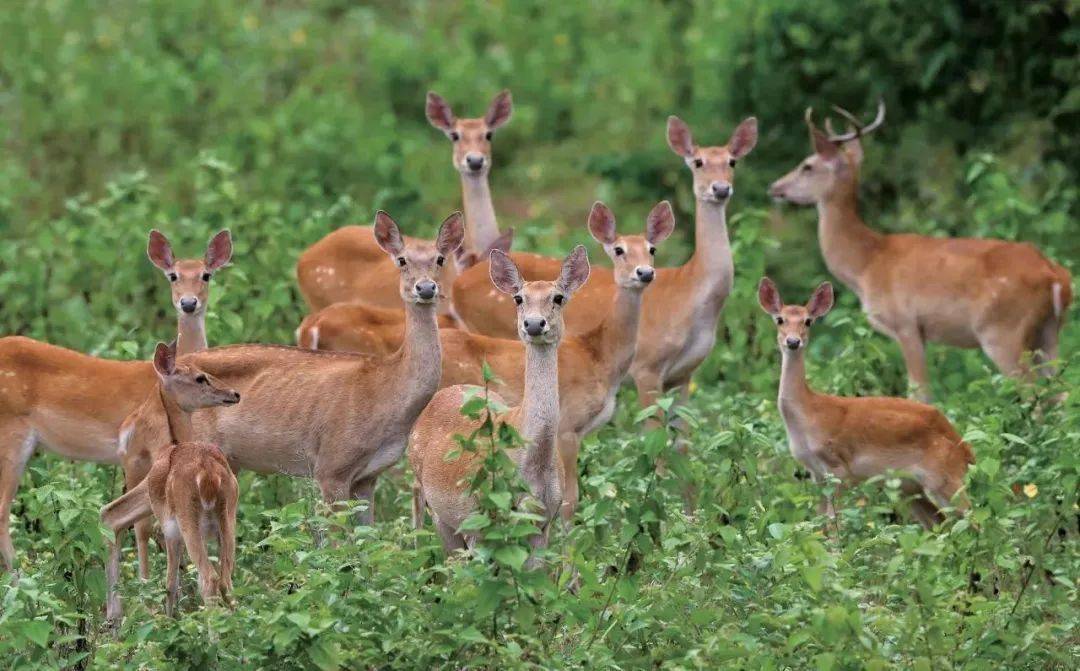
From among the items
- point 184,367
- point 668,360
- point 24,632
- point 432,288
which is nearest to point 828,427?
point 668,360

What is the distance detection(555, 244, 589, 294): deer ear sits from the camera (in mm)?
8492

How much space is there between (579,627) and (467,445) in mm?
911

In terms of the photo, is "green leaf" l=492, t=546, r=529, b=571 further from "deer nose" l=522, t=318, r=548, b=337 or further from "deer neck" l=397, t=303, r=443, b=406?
"deer neck" l=397, t=303, r=443, b=406

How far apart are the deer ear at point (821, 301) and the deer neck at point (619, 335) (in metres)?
0.79

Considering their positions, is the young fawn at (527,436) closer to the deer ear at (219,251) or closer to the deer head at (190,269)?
the deer head at (190,269)

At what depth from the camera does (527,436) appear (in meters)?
7.92

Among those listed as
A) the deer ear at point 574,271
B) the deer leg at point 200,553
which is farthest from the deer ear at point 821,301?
the deer leg at point 200,553

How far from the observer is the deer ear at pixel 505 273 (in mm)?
8469

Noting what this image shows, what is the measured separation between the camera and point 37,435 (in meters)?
9.10

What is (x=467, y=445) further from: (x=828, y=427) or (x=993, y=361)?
(x=993, y=361)

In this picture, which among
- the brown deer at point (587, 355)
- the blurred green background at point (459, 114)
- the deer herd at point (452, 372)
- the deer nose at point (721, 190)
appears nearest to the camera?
the deer herd at point (452, 372)

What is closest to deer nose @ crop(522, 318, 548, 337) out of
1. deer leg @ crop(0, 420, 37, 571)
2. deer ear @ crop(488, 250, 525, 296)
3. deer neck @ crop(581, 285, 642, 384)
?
deer ear @ crop(488, 250, 525, 296)

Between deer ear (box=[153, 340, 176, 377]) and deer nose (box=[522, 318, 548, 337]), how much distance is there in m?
1.45

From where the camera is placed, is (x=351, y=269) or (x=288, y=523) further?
(x=351, y=269)
